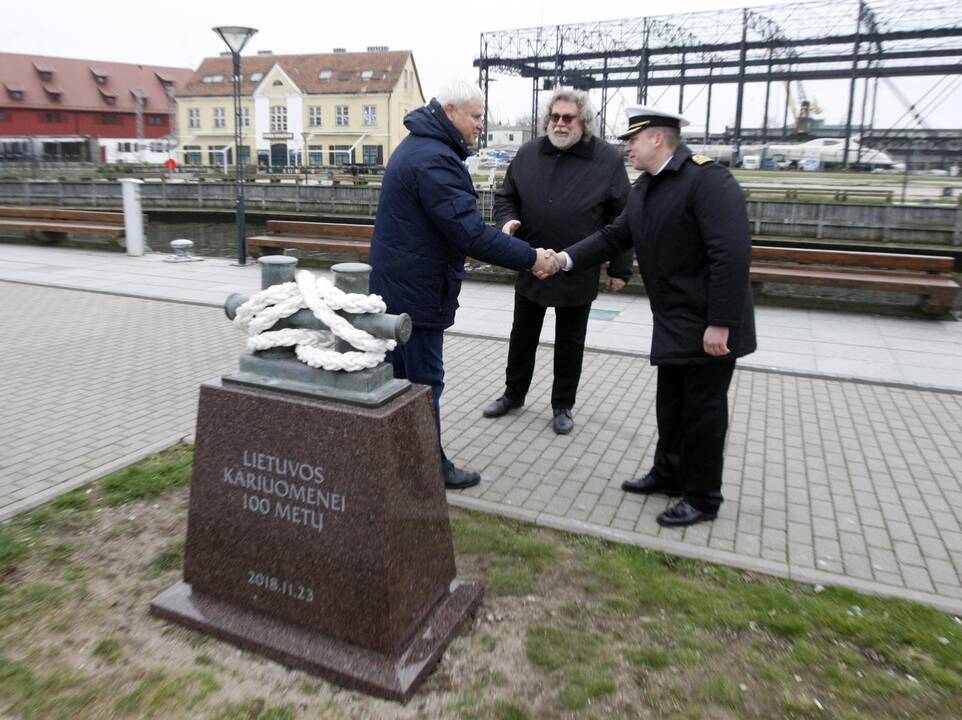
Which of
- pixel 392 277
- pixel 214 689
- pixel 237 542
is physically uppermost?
pixel 392 277

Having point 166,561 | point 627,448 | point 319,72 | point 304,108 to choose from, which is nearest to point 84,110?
point 304,108

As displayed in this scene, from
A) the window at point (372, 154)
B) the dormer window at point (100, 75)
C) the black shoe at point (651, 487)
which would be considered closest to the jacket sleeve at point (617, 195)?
the black shoe at point (651, 487)

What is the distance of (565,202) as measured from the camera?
5.14 meters

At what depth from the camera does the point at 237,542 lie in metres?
3.00

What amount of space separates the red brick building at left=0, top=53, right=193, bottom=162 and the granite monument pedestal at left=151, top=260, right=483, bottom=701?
63602mm

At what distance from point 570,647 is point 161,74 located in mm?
83459

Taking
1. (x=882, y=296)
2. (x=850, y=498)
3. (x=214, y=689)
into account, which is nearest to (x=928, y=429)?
(x=850, y=498)

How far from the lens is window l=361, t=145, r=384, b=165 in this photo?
57688 mm

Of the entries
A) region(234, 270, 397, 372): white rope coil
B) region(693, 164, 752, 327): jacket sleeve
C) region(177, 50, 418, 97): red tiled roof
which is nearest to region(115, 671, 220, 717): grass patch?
region(234, 270, 397, 372): white rope coil

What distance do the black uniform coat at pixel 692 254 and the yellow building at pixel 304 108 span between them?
54.5 m

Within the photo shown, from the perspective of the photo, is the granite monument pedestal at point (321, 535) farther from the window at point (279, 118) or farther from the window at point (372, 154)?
the window at point (279, 118)

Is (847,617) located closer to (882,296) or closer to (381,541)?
(381,541)

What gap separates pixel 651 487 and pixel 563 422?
44.9 inches

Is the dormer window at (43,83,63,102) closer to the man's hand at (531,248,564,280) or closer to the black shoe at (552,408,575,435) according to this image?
the black shoe at (552,408,575,435)
